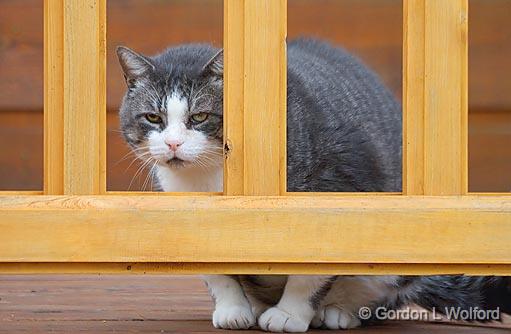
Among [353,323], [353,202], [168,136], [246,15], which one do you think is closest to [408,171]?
[353,202]

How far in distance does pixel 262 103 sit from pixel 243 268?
30 cm

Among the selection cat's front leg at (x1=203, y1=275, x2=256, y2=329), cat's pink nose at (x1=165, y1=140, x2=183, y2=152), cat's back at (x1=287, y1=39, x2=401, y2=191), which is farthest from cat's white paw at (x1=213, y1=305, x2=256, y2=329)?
cat's pink nose at (x1=165, y1=140, x2=183, y2=152)

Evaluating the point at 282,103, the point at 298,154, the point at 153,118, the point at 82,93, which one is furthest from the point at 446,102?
the point at 153,118

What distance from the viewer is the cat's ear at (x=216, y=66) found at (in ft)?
9.41

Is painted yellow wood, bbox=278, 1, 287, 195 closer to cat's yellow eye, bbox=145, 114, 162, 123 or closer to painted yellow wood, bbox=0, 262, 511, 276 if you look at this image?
painted yellow wood, bbox=0, 262, 511, 276

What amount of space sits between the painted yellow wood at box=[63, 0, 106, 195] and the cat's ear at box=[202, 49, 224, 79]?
3.06 ft

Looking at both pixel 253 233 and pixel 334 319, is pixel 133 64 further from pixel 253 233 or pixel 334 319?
pixel 253 233

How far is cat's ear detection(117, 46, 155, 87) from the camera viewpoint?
9.64 feet

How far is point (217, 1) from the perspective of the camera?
486 centimetres

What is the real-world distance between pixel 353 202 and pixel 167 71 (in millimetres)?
1172

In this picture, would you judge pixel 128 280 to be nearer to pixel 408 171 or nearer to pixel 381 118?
pixel 381 118

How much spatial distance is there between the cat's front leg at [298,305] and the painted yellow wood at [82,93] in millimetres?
786

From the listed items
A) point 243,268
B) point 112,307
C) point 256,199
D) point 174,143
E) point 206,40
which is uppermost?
point 206,40

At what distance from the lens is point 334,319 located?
2678 millimetres
